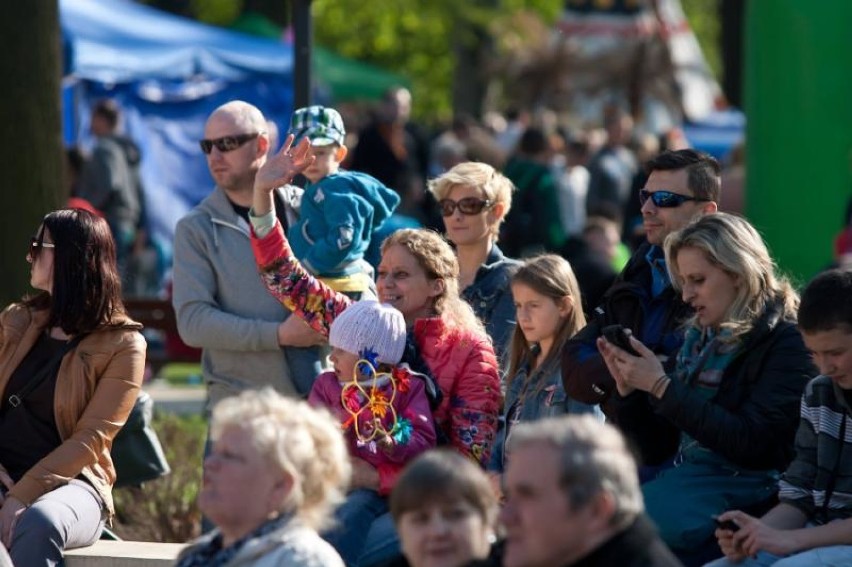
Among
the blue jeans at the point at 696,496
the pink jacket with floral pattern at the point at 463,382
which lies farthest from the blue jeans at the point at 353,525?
the blue jeans at the point at 696,496

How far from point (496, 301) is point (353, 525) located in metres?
1.51

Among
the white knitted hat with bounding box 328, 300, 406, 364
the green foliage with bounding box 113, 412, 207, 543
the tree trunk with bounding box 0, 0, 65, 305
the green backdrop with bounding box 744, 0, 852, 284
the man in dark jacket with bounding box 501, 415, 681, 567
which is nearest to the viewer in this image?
the man in dark jacket with bounding box 501, 415, 681, 567

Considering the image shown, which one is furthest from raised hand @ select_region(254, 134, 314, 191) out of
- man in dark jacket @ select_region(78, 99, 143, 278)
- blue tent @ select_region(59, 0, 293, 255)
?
blue tent @ select_region(59, 0, 293, 255)

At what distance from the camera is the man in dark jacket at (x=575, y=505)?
4000 millimetres

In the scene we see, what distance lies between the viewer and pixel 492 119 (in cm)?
2373

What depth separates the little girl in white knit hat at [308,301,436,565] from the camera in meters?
6.06

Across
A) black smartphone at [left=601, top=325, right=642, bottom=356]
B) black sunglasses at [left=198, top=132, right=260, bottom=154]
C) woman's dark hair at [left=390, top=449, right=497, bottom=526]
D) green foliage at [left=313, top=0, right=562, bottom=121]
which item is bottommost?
green foliage at [left=313, top=0, right=562, bottom=121]

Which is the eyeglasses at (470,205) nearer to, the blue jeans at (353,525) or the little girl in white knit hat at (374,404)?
the little girl in white knit hat at (374,404)

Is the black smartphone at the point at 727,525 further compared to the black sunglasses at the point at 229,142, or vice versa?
the black sunglasses at the point at 229,142

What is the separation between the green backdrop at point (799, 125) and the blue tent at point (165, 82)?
8149 mm

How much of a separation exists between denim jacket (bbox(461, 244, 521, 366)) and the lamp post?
1.83 m

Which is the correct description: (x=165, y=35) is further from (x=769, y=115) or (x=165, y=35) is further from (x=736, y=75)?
(x=736, y=75)

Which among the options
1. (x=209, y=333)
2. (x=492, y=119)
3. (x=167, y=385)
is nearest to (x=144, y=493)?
(x=209, y=333)

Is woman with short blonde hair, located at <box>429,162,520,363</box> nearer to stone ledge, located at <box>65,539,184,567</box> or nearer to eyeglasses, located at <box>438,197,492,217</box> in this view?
eyeglasses, located at <box>438,197,492,217</box>
